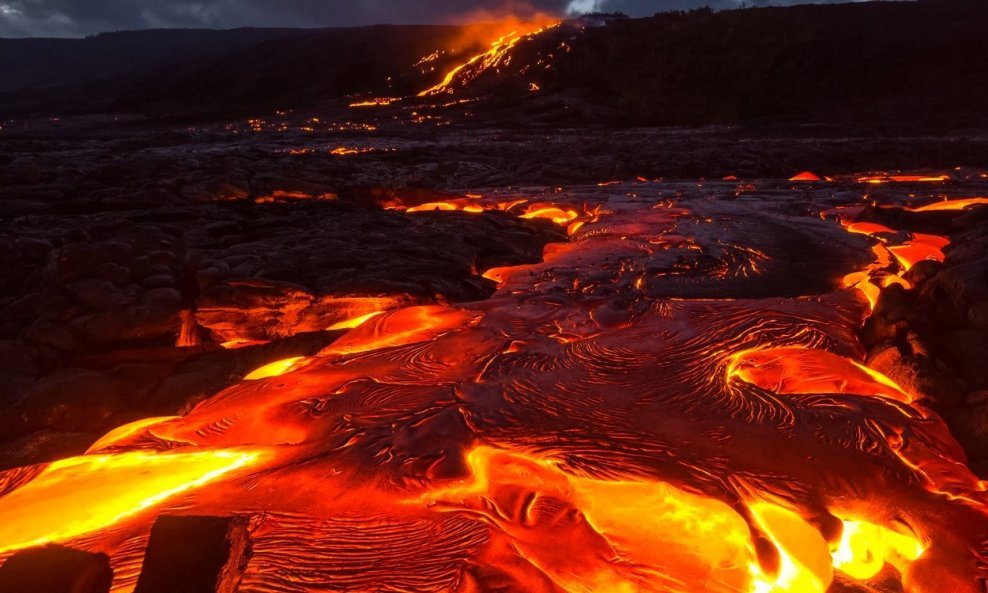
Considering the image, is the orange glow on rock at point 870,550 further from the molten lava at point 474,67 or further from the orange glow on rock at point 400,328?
the molten lava at point 474,67

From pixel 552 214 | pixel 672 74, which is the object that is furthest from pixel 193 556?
pixel 672 74

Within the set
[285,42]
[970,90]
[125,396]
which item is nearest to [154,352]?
[125,396]

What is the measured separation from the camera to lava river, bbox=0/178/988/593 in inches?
66.2

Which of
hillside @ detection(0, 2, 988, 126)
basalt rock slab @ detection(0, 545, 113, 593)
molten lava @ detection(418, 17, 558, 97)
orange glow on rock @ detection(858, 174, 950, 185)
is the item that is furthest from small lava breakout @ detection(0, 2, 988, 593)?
molten lava @ detection(418, 17, 558, 97)

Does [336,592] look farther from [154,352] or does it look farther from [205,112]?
[205,112]

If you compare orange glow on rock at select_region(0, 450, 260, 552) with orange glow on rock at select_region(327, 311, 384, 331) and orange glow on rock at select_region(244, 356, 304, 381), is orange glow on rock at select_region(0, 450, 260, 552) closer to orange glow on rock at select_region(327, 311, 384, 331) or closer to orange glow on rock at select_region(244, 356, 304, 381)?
orange glow on rock at select_region(244, 356, 304, 381)

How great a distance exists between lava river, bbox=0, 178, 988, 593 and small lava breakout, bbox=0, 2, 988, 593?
1 cm

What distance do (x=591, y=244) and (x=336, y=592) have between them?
4.54 meters

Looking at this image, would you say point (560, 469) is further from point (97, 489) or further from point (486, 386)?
point (97, 489)

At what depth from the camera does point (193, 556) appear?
1373 mm

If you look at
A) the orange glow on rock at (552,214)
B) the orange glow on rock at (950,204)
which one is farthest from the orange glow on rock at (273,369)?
the orange glow on rock at (950,204)

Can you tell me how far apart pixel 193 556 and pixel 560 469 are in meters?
1.30

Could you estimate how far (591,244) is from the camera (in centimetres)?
557

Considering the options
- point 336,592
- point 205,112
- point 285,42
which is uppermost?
point 285,42
